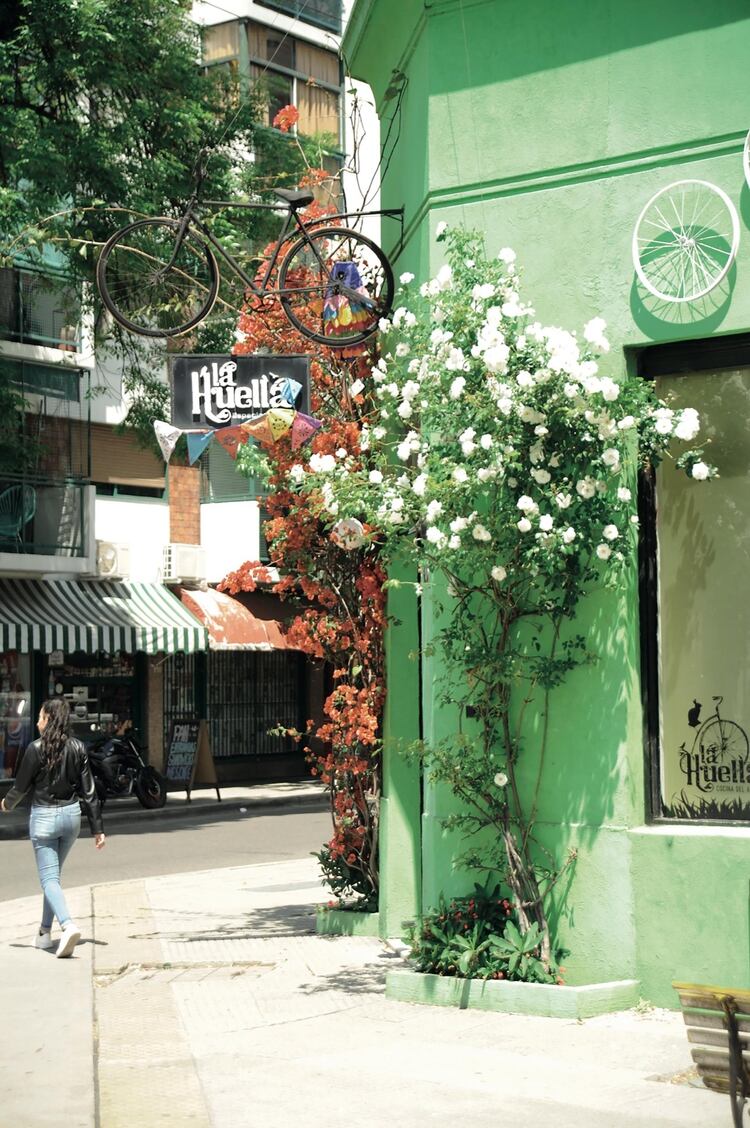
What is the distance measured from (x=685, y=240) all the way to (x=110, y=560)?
1961cm

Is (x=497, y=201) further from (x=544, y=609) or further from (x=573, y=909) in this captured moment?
(x=573, y=909)

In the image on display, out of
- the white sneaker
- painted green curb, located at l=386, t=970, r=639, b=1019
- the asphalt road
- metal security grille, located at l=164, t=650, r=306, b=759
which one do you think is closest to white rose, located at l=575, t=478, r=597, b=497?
painted green curb, located at l=386, t=970, r=639, b=1019

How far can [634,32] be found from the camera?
8.51 m

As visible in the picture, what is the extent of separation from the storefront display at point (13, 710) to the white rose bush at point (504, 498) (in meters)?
17.9

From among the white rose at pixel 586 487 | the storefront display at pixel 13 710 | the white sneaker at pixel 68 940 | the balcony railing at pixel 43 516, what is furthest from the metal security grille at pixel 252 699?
the white rose at pixel 586 487

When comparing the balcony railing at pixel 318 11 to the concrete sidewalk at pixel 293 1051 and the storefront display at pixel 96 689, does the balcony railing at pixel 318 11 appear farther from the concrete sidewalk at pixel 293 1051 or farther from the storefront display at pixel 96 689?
the concrete sidewalk at pixel 293 1051

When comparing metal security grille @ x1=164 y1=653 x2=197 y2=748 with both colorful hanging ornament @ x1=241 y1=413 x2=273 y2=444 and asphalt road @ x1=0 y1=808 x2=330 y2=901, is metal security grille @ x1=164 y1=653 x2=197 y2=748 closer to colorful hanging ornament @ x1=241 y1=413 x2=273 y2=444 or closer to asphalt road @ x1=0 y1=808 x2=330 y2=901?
asphalt road @ x1=0 y1=808 x2=330 y2=901

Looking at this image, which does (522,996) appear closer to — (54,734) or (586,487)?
(586,487)

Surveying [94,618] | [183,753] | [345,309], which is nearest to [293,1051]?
[345,309]

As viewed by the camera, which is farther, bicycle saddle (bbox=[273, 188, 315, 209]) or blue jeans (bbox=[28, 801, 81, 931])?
blue jeans (bbox=[28, 801, 81, 931])

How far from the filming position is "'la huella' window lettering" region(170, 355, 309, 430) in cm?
973

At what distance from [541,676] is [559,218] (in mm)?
2823

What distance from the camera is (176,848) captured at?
1827cm

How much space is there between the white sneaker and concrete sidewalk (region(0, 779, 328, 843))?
33.5ft
